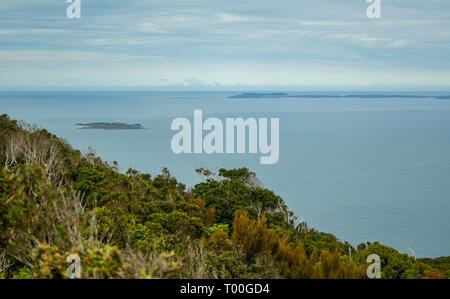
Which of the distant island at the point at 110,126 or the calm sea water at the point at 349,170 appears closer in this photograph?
the calm sea water at the point at 349,170

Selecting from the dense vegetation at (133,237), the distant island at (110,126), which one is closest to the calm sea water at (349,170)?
the distant island at (110,126)

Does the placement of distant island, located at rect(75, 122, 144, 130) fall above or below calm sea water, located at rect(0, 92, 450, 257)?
above

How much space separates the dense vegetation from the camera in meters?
5.39

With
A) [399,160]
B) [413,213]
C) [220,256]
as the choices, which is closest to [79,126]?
[399,160]

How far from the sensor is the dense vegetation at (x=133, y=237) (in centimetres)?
539

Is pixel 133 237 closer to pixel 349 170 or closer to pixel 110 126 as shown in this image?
pixel 349 170

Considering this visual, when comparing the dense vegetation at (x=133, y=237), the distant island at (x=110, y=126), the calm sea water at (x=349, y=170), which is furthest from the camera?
the distant island at (x=110, y=126)

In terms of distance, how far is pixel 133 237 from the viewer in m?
9.20

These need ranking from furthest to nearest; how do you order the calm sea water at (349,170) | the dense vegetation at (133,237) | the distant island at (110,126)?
1. the distant island at (110,126)
2. the calm sea water at (349,170)
3. the dense vegetation at (133,237)

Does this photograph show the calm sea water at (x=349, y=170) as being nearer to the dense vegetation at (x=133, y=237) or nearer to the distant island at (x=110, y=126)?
the distant island at (x=110, y=126)

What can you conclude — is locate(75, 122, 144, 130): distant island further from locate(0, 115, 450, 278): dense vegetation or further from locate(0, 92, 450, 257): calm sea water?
locate(0, 115, 450, 278): dense vegetation

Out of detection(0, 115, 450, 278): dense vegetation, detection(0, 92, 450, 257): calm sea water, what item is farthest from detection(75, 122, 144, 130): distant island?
detection(0, 115, 450, 278): dense vegetation
